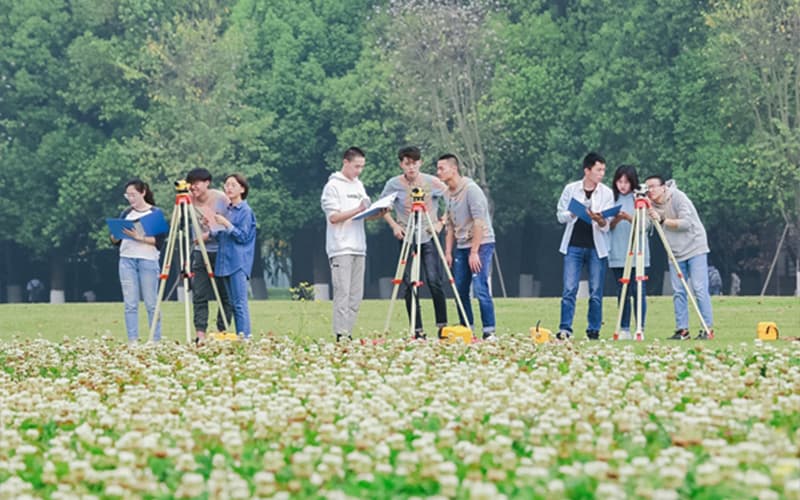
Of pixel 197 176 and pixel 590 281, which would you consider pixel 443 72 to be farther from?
pixel 197 176

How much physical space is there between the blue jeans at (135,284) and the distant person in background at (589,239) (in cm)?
450

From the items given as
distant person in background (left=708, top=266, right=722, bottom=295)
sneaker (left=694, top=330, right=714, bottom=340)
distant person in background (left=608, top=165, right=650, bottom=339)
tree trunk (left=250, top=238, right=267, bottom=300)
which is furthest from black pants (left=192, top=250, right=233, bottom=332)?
tree trunk (left=250, top=238, right=267, bottom=300)

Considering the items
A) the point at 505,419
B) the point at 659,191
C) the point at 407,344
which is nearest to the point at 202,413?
the point at 505,419

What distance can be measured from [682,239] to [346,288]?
383cm

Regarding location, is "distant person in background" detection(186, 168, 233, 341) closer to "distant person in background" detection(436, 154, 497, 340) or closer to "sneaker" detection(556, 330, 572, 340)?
"distant person in background" detection(436, 154, 497, 340)

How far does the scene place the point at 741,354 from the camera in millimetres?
15602

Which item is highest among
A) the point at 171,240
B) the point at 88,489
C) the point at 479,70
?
the point at 479,70

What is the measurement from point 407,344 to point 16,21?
149 feet

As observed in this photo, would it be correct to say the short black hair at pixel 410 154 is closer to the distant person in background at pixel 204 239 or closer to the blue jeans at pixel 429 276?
the blue jeans at pixel 429 276

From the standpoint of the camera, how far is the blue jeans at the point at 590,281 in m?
19.2

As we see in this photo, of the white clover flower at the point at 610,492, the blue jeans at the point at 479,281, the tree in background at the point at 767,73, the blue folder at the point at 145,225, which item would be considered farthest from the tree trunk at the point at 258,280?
the white clover flower at the point at 610,492

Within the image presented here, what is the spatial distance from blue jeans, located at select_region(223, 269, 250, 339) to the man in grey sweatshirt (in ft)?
15.0

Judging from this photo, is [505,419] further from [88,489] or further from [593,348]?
[593,348]

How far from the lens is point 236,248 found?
1878 cm
